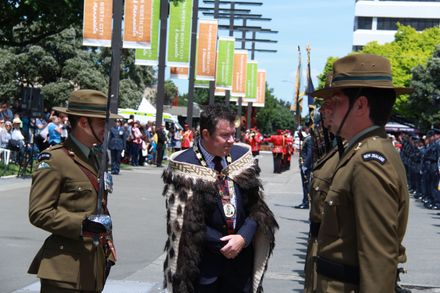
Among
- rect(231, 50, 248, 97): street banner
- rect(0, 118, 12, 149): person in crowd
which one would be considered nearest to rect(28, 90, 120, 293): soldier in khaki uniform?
rect(0, 118, 12, 149): person in crowd

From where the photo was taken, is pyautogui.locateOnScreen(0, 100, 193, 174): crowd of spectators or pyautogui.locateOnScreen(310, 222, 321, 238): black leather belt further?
pyautogui.locateOnScreen(0, 100, 193, 174): crowd of spectators

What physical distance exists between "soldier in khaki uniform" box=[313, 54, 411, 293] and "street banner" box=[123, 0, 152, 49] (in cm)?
2329

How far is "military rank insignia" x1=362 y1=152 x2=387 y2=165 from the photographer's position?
11.8 feet

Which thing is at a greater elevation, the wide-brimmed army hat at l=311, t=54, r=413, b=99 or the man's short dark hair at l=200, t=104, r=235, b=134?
the wide-brimmed army hat at l=311, t=54, r=413, b=99

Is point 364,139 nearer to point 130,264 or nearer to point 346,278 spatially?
point 346,278

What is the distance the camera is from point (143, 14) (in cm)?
2698

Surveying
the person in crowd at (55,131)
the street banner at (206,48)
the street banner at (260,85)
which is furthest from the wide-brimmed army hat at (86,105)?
the street banner at (260,85)

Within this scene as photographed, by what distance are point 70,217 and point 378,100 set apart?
1940 mm

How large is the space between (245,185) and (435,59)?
200 feet

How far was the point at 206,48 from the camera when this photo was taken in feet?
130

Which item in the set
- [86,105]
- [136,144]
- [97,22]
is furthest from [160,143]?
[86,105]

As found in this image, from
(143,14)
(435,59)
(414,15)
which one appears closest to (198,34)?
(143,14)

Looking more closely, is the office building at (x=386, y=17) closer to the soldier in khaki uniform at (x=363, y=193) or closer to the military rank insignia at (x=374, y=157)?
the soldier in khaki uniform at (x=363, y=193)

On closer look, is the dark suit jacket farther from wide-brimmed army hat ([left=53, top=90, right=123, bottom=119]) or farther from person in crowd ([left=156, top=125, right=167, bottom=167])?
person in crowd ([left=156, top=125, right=167, bottom=167])
